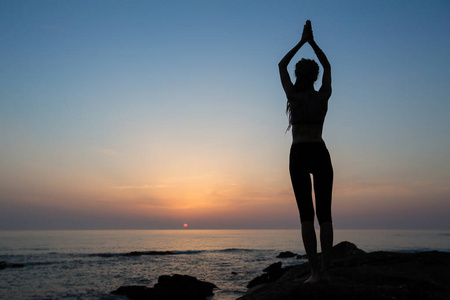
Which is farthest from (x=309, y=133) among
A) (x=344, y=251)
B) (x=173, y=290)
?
(x=173, y=290)

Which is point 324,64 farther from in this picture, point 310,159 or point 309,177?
point 309,177

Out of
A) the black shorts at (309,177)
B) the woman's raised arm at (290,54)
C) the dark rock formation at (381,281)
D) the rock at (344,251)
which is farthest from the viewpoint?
the rock at (344,251)

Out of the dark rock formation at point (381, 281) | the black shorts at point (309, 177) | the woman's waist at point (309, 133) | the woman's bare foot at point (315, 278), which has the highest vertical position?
the woman's waist at point (309, 133)

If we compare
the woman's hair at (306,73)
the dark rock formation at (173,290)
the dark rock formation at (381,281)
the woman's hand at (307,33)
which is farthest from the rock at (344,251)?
the dark rock formation at (173,290)

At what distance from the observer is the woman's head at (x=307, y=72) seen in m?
3.96

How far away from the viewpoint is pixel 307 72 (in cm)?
396

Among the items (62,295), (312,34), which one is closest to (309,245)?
(312,34)

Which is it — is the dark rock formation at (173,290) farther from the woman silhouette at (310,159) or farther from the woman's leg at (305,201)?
the woman silhouette at (310,159)

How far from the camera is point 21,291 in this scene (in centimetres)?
2227

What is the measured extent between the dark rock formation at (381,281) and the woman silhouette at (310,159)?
0.97ft

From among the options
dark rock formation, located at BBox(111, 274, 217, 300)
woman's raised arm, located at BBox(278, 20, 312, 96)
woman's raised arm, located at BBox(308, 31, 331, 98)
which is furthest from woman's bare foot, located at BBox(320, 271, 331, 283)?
dark rock formation, located at BBox(111, 274, 217, 300)

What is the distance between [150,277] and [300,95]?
29.0 m

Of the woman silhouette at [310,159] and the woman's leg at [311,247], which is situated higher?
the woman silhouette at [310,159]

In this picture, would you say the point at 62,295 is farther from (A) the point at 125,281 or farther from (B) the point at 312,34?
(B) the point at 312,34
